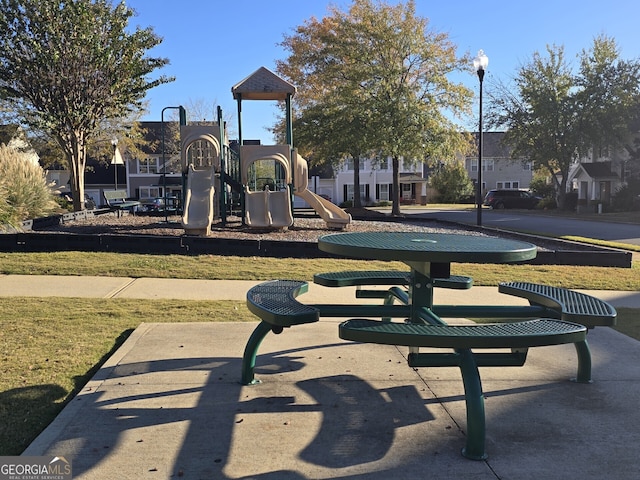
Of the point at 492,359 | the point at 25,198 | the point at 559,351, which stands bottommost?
the point at 559,351

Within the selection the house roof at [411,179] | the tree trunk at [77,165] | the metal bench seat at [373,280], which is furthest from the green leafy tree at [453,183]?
the metal bench seat at [373,280]

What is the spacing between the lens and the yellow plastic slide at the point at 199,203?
12.9 m

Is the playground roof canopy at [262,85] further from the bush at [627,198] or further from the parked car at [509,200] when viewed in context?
the parked car at [509,200]

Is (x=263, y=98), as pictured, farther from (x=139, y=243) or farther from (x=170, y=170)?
(x=170, y=170)

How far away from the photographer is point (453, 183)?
174 feet

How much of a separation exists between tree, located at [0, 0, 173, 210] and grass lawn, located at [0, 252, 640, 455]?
9.35 m

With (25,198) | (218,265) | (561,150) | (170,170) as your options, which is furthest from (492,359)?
(170,170)

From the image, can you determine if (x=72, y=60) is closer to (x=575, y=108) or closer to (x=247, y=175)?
(x=247, y=175)

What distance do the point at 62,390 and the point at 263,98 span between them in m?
15.2

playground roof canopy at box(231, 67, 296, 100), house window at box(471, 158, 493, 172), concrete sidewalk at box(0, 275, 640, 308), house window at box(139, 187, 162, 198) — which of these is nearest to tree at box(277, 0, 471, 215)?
playground roof canopy at box(231, 67, 296, 100)

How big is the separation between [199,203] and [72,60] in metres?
7.40

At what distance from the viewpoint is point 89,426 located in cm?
334

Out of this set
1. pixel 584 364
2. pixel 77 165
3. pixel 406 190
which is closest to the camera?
pixel 584 364

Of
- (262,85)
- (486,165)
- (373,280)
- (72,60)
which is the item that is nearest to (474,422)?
(373,280)
